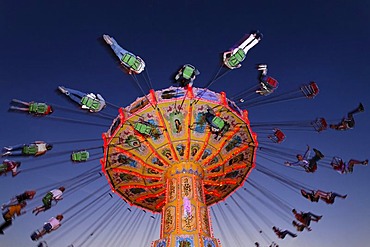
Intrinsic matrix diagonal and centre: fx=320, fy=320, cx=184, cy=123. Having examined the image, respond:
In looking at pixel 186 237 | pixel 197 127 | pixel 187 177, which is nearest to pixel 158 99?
pixel 197 127

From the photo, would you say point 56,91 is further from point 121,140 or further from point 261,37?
point 261,37

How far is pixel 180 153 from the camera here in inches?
494

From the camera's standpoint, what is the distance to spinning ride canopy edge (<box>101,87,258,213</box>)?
37.8 feet

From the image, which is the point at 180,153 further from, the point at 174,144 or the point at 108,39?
the point at 108,39

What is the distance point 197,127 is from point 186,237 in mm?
3891

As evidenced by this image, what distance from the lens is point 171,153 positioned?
12523mm

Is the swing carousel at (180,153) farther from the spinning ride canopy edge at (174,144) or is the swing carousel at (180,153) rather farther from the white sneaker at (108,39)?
the white sneaker at (108,39)

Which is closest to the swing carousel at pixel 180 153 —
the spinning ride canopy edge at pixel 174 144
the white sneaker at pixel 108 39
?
the spinning ride canopy edge at pixel 174 144

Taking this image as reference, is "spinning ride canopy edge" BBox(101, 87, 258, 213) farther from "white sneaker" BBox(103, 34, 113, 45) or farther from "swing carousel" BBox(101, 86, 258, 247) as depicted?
"white sneaker" BBox(103, 34, 113, 45)

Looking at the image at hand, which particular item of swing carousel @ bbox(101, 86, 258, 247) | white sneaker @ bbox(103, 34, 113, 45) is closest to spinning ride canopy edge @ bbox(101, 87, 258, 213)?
swing carousel @ bbox(101, 86, 258, 247)

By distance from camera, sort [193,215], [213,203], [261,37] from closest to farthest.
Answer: [261,37] → [193,215] → [213,203]

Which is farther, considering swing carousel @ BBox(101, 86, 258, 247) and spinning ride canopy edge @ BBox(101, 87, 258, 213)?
spinning ride canopy edge @ BBox(101, 87, 258, 213)

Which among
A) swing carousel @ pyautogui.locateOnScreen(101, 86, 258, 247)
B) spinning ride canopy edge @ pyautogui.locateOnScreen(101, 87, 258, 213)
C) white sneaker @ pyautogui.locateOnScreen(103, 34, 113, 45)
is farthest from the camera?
spinning ride canopy edge @ pyautogui.locateOnScreen(101, 87, 258, 213)

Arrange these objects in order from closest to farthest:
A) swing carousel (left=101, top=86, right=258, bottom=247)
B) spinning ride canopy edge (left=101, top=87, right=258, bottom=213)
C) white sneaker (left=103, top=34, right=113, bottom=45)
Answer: white sneaker (left=103, top=34, right=113, bottom=45)
swing carousel (left=101, top=86, right=258, bottom=247)
spinning ride canopy edge (left=101, top=87, right=258, bottom=213)
